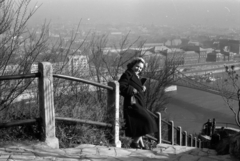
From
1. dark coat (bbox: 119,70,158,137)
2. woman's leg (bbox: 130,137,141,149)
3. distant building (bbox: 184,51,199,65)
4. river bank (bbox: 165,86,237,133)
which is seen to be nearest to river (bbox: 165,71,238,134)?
river bank (bbox: 165,86,237,133)

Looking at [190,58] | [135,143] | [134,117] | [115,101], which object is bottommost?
[135,143]

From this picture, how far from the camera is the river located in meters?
24.6

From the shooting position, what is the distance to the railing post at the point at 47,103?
341cm

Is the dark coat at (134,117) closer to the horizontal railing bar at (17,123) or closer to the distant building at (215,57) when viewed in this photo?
the horizontal railing bar at (17,123)

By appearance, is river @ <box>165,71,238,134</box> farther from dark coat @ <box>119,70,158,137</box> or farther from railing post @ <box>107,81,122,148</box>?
railing post @ <box>107,81,122,148</box>

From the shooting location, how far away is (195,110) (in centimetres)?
2767

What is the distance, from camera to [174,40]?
45062mm

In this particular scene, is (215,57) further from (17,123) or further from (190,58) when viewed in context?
(17,123)

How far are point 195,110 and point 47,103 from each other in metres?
25.6

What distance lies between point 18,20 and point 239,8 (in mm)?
28853

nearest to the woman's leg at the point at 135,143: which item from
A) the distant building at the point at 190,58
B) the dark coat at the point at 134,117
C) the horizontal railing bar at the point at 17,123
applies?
the dark coat at the point at 134,117

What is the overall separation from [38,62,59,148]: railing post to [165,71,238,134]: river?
20024mm

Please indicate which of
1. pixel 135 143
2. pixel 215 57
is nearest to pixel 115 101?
pixel 135 143

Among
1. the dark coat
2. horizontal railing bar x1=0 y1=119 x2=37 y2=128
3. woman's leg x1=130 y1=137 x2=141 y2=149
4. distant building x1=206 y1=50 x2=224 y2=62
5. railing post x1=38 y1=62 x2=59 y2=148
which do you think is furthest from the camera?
distant building x1=206 y1=50 x2=224 y2=62
